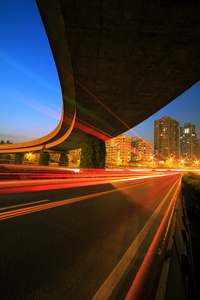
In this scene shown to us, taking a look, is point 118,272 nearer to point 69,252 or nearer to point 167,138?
point 69,252

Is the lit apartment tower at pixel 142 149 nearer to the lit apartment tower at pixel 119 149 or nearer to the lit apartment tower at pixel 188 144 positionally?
the lit apartment tower at pixel 119 149

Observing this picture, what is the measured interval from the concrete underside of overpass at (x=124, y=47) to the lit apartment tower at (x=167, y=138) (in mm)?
164062

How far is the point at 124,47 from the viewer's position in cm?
630

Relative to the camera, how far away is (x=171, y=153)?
16175cm

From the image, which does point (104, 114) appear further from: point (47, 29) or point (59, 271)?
point (59, 271)

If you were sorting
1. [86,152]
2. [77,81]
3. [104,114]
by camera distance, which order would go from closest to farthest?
[77,81] < [104,114] < [86,152]

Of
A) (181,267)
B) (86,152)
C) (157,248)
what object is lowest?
(157,248)

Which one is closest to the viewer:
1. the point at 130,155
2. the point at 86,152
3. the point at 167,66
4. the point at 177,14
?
the point at 177,14

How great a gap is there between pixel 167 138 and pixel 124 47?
18012cm

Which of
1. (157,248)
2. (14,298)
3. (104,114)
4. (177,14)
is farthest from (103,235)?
(104,114)

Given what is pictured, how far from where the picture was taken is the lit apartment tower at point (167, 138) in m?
162

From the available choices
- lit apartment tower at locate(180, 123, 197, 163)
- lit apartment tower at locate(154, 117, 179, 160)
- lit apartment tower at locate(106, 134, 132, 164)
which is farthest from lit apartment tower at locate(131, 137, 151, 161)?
lit apartment tower at locate(180, 123, 197, 163)

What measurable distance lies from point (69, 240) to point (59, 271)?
928 mm

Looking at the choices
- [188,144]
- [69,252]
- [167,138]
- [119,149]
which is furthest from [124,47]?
[188,144]
